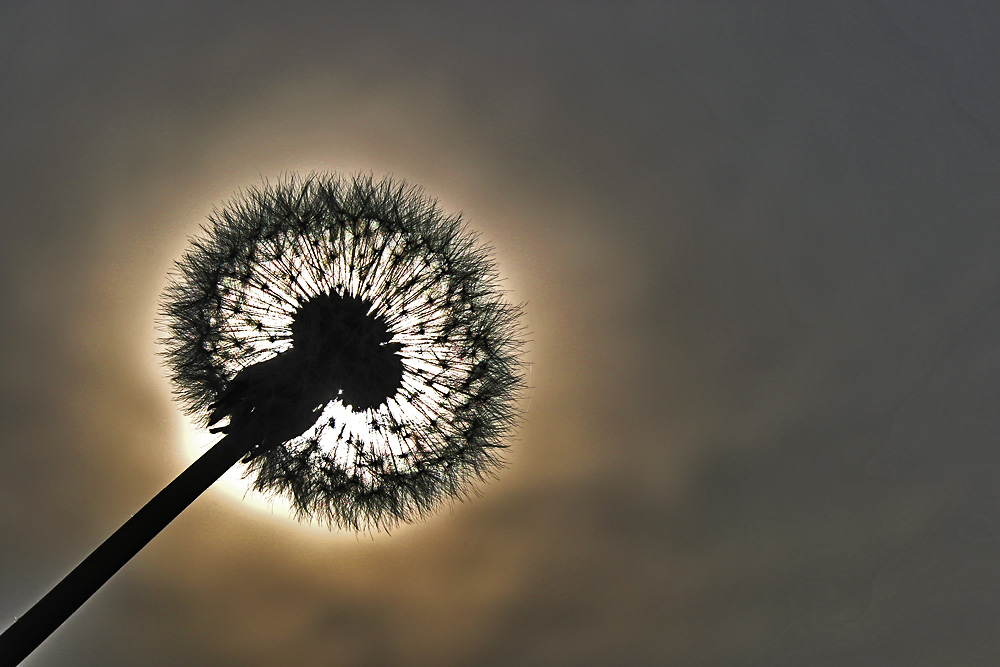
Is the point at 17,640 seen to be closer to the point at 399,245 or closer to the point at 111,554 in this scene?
the point at 111,554

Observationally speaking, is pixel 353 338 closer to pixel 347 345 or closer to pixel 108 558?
pixel 347 345

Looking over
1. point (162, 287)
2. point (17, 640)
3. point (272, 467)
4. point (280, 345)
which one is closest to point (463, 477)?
point (272, 467)

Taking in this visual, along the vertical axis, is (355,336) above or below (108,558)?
above

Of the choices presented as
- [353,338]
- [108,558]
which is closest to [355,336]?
[353,338]

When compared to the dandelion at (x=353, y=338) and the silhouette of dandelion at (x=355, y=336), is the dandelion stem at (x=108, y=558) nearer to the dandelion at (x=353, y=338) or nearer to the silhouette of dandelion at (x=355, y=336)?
the dandelion at (x=353, y=338)

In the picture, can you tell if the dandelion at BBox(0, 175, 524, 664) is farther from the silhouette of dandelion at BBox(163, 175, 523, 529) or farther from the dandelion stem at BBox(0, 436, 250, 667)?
the dandelion stem at BBox(0, 436, 250, 667)

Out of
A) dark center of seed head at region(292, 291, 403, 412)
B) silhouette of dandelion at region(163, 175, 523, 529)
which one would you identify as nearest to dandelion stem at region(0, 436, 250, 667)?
silhouette of dandelion at region(163, 175, 523, 529)

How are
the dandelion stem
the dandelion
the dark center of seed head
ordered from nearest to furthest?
the dandelion stem
the dark center of seed head
the dandelion
